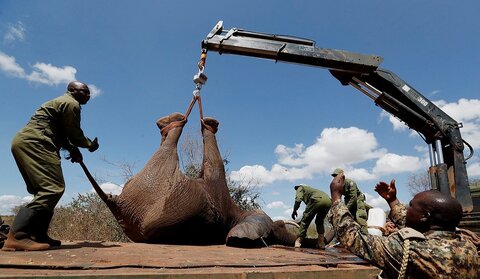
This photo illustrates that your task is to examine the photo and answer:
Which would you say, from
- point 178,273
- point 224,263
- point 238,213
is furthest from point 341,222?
point 238,213

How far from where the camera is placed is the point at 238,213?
586 centimetres

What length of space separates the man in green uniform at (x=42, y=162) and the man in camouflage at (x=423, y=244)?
103 inches

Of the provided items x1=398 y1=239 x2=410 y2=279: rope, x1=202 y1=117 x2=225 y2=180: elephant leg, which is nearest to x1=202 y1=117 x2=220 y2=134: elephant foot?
x1=202 y1=117 x2=225 y2=180: elephant leg

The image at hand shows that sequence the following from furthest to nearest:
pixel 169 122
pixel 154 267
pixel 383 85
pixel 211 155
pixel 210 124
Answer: pixel 383 85 → pixel 210 124 → pixel 211 155 → pixel 169 122 → pixel 154 267

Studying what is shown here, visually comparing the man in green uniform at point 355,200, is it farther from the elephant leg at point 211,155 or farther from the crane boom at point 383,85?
the elephant leg at point 211,155

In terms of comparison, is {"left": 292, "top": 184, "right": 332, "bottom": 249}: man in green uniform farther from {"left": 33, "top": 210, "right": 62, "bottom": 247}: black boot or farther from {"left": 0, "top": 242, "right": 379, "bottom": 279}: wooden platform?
{"left": 33, "top": 210, "right": 62, "bottom": 247}: black boot

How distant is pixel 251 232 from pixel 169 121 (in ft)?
6.78

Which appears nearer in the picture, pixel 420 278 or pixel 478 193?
pixel 420 278

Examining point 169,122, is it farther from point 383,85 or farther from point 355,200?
point 355,200

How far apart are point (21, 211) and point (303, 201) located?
5420 mm

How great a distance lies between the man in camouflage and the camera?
7.22 ft

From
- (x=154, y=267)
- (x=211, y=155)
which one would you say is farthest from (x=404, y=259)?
(x=211, y=155)

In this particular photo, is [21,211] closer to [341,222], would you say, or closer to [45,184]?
[45,184]

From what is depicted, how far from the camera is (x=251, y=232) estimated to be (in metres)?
4.75
